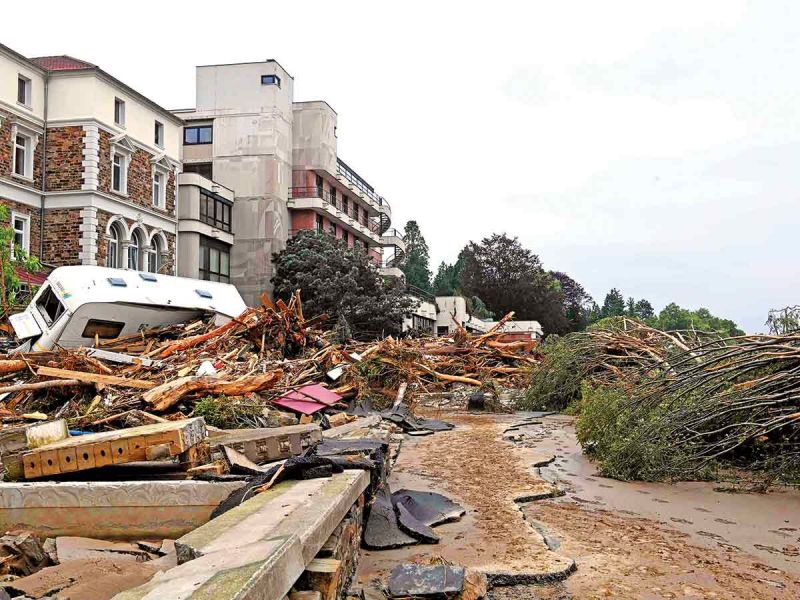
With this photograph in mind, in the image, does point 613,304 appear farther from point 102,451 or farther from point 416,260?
point 102,451

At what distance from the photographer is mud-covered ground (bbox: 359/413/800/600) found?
467cm

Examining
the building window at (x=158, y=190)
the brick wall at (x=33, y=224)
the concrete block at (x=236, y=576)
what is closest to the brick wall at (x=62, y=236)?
the brick wall at (x=33, y=224)

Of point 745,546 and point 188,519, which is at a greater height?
point 188,519

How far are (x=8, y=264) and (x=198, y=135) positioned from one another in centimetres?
2302

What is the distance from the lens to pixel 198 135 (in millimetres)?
38188

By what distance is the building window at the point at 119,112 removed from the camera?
2759 cm

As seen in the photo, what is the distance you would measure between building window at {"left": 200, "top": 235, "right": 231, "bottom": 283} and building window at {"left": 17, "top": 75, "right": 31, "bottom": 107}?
33.6 feet

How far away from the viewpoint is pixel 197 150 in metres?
38.2

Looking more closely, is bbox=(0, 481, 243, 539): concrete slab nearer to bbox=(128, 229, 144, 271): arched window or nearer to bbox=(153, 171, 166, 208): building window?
bbox=(128, 229, 144, 271): arched window

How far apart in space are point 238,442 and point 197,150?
34.9 meters

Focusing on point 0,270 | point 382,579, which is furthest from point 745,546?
point 0,270

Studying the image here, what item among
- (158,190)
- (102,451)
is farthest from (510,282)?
(102,451)

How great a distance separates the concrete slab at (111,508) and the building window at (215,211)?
1186 inches

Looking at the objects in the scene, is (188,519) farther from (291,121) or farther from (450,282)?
(450,282)
